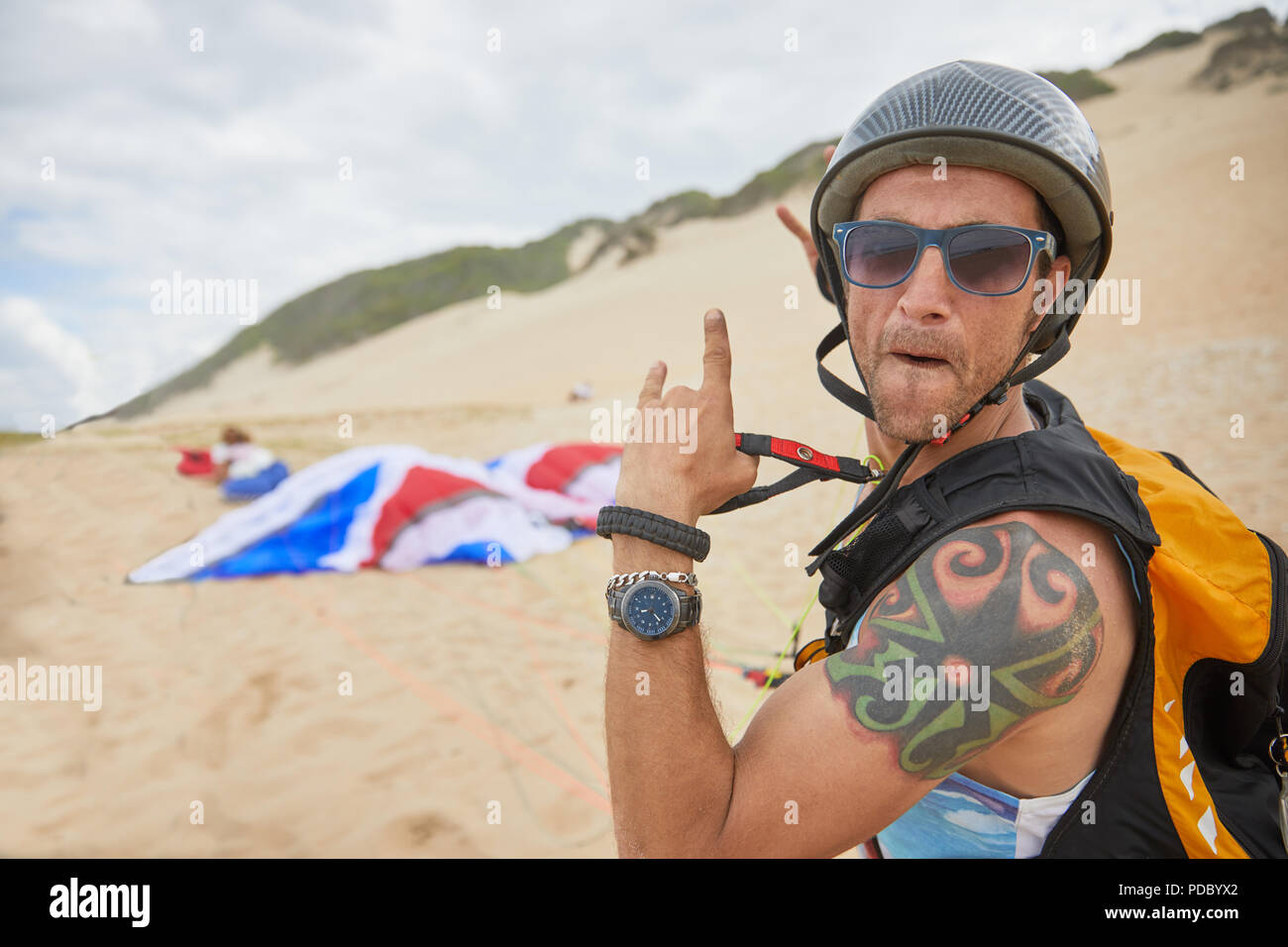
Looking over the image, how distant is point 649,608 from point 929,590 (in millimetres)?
516

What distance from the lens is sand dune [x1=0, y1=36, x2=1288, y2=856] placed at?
3518mm

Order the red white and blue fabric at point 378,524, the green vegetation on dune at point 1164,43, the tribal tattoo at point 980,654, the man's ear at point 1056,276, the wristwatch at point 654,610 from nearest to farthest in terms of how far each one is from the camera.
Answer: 1. the tribal tattoo at point 980,654
2. the wristwatch at point 654,610
3. the man's ear at point 1056,276
4. the red white and blue fabric at point 378,524
5. the green vegetation on dune at point 1164,43

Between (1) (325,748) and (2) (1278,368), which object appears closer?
(1) (325,748)

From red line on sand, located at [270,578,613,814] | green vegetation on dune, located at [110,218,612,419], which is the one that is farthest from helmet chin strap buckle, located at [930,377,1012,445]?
green vegetation on dune, located at [110,218,612,419]

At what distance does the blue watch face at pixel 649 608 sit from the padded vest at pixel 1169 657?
0.41 metres

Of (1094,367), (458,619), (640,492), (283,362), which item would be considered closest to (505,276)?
(283,362)

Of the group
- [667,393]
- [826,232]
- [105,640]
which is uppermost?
[826,232]

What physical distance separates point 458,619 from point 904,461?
4.55 meters

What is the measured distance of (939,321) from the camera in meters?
1.62

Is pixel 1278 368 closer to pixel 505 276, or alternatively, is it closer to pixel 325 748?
pixel 325 748

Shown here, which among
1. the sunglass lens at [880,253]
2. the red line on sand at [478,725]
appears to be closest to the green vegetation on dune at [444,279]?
the red line on sand at [478,725]

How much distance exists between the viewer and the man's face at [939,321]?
161 centimetres

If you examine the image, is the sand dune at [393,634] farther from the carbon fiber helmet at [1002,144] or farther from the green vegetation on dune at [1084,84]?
the green vegetation on dune at [1084,84]

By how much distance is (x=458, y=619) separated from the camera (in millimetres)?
5648
